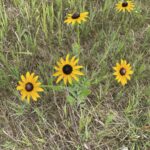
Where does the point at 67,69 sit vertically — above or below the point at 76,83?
above

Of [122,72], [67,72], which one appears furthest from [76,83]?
[122,72]

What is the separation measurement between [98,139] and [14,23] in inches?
35.1

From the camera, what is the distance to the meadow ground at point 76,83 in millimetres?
1657

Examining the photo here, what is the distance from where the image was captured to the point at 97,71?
1.84m

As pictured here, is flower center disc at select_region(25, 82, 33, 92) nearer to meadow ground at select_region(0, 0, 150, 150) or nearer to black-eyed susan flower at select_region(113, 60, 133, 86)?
meadow ground at select_region(0, 0, 150, 150)

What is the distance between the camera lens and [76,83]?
1631 millimetres

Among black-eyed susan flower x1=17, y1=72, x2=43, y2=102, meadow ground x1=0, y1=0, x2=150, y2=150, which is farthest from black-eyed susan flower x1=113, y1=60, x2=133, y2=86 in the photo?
black-eyed susan flower x1=17, y1=72, x2=43, y2=102

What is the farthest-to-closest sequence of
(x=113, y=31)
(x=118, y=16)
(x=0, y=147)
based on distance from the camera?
1. (x=118, y=16)
2. (x=113, y=31)
3. (x=0, y=147)

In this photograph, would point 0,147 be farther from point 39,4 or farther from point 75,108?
point 39,4

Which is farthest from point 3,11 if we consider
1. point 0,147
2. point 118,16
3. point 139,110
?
point 139,110

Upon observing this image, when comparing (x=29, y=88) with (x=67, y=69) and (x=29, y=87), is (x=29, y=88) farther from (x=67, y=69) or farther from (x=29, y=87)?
(x=67, y=69)

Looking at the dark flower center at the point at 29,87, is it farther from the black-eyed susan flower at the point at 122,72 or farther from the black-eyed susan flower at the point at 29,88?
the black-eyed susan flower at the point at 122,72

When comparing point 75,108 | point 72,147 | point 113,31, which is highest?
point 113,31

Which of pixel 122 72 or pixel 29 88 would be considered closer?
pixel 29 88
